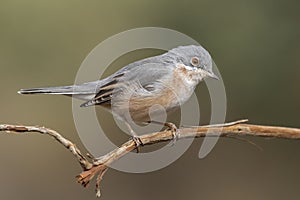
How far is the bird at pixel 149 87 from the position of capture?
3.18m

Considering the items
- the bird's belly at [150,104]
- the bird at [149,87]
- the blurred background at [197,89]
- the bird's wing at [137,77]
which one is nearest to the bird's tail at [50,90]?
the bird at [149,87]

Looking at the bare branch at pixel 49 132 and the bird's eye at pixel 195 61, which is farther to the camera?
the bird's eye at pixel 195 61

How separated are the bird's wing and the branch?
598 millimetres

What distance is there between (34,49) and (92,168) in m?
6.00

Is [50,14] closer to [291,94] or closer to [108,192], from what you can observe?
[108,192]

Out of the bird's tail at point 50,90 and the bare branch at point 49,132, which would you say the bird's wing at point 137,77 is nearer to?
the bird's tail at point 50,90

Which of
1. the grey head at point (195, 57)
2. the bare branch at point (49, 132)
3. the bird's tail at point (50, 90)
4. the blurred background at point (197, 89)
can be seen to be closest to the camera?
the bare branch at point (49, 132)

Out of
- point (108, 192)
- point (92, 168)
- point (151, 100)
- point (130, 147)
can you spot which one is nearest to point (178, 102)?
point (151, 100)

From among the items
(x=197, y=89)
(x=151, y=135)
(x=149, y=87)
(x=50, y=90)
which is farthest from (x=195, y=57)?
(x=197, y=89)

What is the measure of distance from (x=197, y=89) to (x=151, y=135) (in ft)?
16.0

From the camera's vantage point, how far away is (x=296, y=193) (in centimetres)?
717

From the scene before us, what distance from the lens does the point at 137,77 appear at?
3266mm

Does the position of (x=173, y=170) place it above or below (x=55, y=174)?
below

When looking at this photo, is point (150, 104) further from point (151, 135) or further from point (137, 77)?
point (151, 135)
